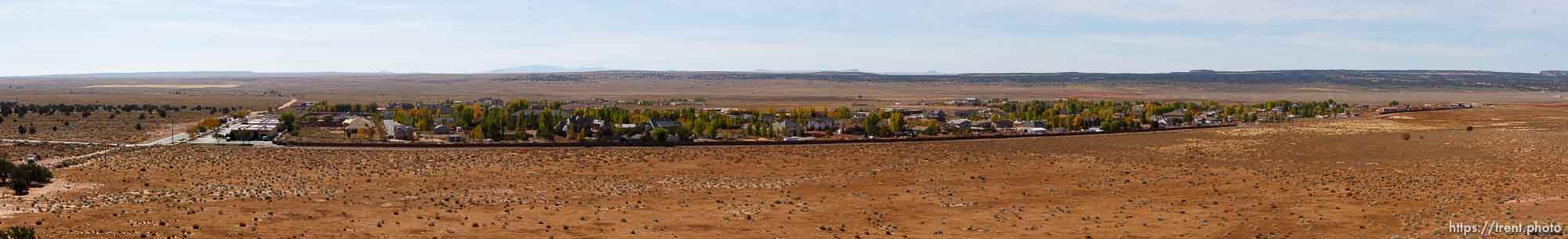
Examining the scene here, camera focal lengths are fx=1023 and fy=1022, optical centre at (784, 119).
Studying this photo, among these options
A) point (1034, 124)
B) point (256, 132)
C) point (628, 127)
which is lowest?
point (256, 132)

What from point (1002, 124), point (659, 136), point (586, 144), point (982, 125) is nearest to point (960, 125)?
point (982, 125)

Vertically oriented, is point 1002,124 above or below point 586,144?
above

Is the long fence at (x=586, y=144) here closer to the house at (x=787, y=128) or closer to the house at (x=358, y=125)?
the house at (x=787, y=128)

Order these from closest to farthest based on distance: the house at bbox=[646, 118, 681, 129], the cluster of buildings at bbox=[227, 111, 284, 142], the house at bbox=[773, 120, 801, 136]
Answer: the cluster of buildings at bbox=[227, 111, 284, 142] < the house at bbox=[773, 120, 801, 136] < the house at bbox=[646, 118, 681, 129]

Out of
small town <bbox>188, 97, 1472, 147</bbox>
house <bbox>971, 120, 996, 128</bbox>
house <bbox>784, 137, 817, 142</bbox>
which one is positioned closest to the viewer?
small town <bbox>188, 97, 1472, 147</bbox>

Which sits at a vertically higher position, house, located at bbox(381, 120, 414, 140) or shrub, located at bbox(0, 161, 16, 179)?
shrub, located at bbox(0, 161, 16, 179)

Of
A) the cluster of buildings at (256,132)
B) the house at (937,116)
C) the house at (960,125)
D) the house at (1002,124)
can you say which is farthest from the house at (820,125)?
the cluster of buildings at (256,132)

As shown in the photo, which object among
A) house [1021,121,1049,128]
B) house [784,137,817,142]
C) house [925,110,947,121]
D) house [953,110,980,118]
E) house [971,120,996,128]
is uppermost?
house [1021,121,1049,128]

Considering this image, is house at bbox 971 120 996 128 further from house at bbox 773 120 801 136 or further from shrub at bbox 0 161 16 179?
shrub at bbox 0 161 16 179

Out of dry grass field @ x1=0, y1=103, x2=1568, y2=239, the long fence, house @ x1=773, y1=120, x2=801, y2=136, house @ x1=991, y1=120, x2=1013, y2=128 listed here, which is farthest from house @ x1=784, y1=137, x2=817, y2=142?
house @ x1=991, y1=120, x2=1013, y2=128

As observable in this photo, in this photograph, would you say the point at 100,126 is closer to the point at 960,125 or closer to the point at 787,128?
the point at 787,128
